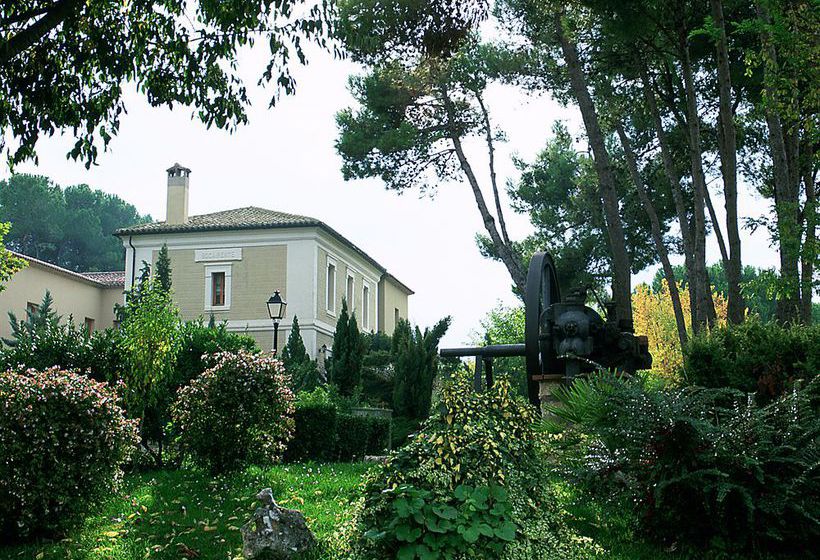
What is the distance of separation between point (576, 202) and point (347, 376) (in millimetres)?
9214

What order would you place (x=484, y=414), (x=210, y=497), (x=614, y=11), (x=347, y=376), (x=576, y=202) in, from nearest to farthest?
1. (x=484, y=414)
2. (x=210, y=497)
3. (x=614, y=11)
4. (x=347, y=376)
5. (x=576, y=202)

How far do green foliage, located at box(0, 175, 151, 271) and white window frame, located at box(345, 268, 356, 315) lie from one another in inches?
1037

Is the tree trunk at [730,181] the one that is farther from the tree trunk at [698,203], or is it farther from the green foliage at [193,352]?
the green foliage at [193,352]

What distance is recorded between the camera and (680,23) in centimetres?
1343

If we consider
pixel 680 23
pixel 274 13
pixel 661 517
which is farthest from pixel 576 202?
pixel 661 517

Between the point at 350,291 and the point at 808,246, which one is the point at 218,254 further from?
the point at 808,246

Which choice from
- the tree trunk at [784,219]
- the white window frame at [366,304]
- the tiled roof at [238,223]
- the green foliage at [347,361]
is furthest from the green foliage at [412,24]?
the white window frame at [366,304]

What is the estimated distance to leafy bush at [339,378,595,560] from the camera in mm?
4164

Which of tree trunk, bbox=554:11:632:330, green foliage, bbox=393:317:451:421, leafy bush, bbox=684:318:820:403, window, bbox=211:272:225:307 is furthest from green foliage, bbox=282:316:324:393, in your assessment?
leafy bush, bbox=684:318:820:403

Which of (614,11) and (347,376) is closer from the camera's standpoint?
(614,11)

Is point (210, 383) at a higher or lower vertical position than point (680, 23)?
lower

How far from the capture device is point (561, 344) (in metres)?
8.31

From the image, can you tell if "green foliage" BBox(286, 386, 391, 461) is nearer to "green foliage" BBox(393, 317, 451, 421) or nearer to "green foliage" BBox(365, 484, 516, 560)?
"green foliage" BBox(393, 317, 451, 421)

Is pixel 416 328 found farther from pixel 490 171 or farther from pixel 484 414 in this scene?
pixel 484 414
